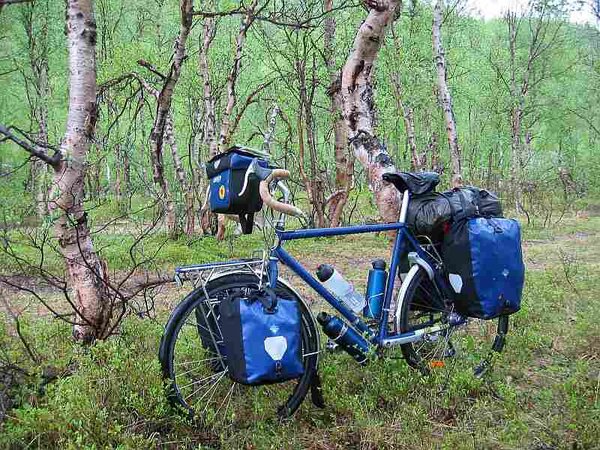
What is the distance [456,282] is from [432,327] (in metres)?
0.38

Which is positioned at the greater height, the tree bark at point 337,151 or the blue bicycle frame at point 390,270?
the tree bark at point 337,151

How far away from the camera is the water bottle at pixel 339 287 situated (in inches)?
141

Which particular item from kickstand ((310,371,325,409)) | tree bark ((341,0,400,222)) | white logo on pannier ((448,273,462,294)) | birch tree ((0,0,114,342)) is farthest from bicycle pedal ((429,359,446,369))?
birch tree ((0,0,114,342))

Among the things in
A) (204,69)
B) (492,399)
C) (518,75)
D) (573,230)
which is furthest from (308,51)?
(518,75)

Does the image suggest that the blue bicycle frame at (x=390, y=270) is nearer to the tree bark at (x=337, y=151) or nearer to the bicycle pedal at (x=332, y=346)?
the bicycle pedal at (x=332, y=346)

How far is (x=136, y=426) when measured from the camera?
9.33 feet

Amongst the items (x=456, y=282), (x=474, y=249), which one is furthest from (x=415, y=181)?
(x=456, y=282)

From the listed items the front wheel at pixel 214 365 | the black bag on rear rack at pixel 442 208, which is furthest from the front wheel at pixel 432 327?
the front wheel at pixel 214 365

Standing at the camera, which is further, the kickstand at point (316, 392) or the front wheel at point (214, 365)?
the kickstand at point (316, 392)

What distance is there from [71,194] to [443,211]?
244cm

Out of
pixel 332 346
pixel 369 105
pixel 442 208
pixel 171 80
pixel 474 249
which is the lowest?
pixel 332 346

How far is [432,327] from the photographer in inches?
154

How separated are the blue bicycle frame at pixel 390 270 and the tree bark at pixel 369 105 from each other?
825 mm

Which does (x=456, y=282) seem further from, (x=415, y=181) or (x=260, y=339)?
(x=260, y=339)
